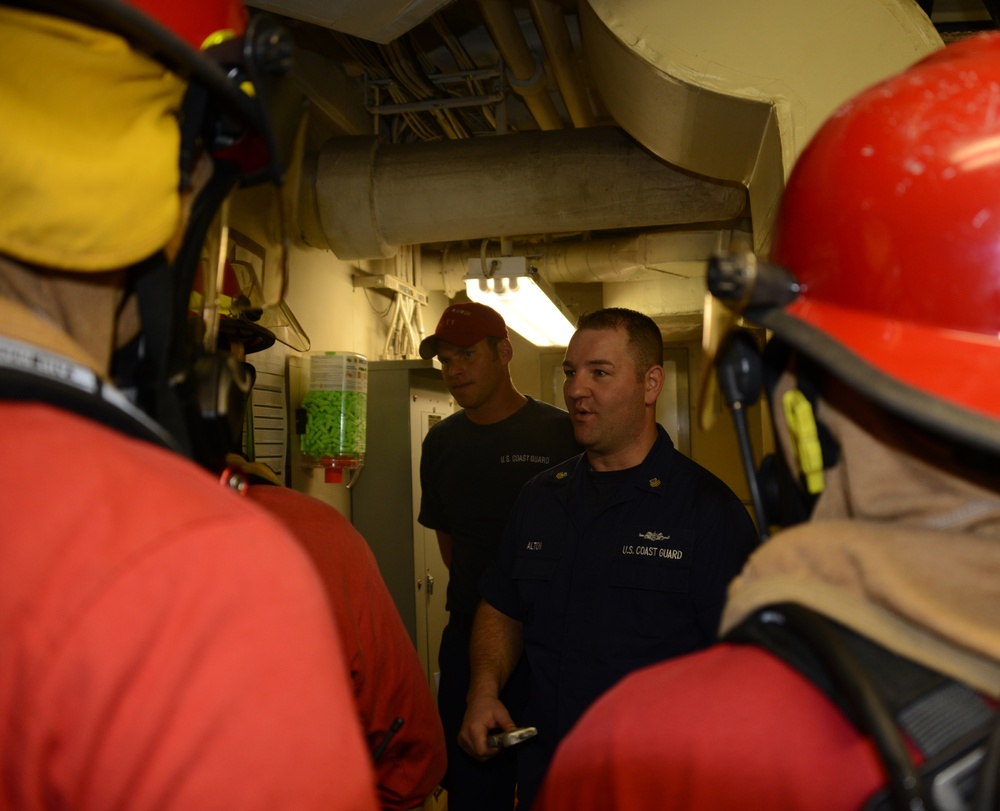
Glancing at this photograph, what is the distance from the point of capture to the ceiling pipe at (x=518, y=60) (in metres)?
2.45

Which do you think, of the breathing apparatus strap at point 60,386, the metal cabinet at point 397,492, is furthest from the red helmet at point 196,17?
the metal cabinet at point 397,492

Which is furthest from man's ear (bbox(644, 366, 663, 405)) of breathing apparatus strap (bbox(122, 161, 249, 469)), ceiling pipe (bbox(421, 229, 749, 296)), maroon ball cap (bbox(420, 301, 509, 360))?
ceiling pipe (bbox(421, 229, 749, 296))

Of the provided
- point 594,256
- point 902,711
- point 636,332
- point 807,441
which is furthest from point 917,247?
point 594,256

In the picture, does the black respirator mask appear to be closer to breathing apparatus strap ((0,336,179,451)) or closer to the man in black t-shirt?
breathing apparatus strap ((0,336,179,451))

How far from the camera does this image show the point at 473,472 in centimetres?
311

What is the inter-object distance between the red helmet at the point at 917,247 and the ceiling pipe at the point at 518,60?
6.37 feet

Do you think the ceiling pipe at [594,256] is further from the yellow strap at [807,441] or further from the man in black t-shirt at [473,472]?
the yellow strap at [807,441]

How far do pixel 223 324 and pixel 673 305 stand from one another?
14.6 ft

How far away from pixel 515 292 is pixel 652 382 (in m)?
1.17

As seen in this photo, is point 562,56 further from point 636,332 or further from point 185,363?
point 185,363

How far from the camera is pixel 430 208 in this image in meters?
2.98

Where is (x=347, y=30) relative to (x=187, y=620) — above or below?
above

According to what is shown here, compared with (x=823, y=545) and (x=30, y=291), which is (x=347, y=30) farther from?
(x=823, y=545)

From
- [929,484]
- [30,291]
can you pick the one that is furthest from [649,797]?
[30,291]
